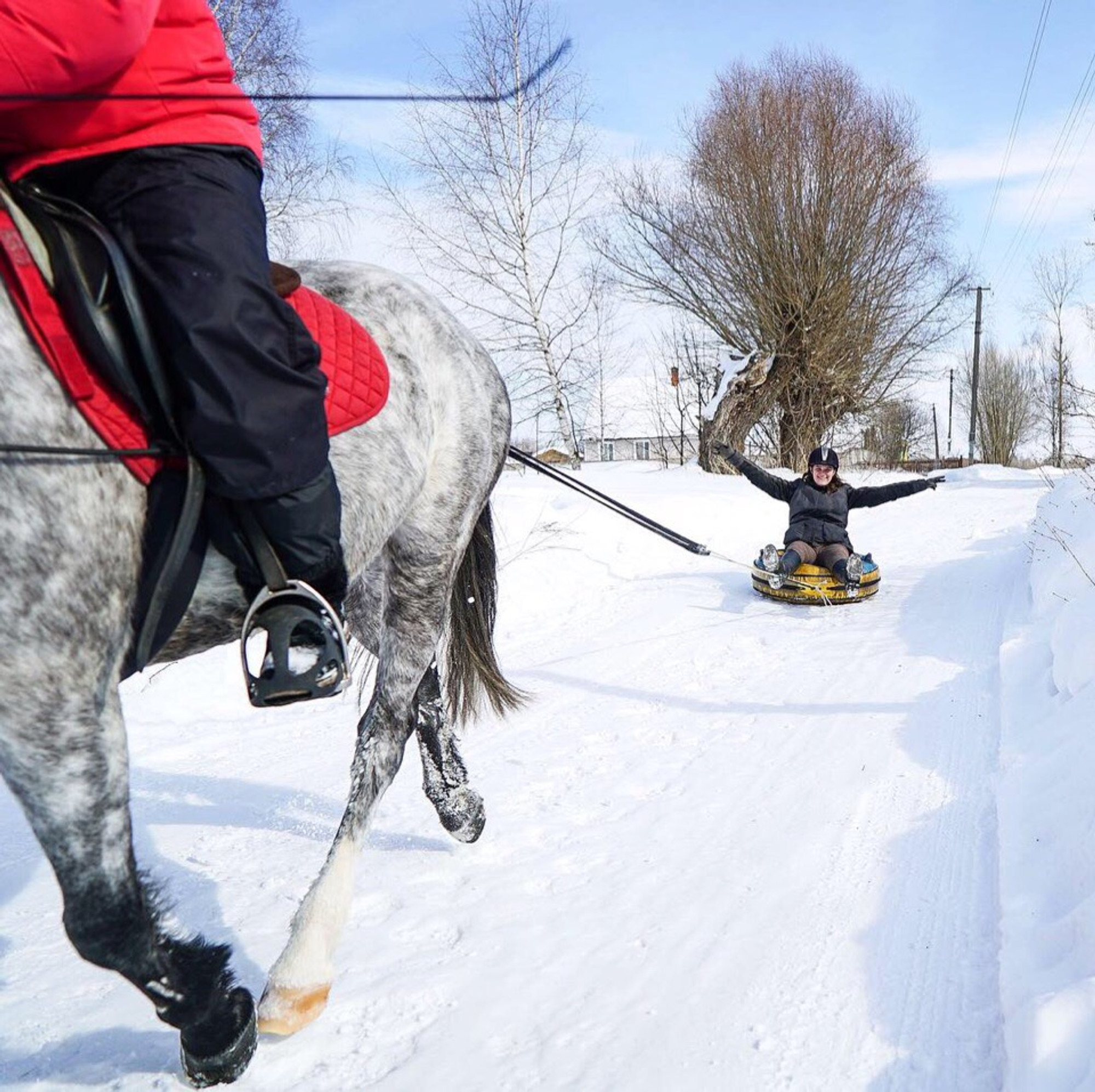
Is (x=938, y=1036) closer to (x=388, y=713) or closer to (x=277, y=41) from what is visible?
(x=388, y=713)

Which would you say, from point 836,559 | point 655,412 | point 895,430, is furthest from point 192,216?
point 895,430

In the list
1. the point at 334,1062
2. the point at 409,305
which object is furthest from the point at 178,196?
the point at 334,1062

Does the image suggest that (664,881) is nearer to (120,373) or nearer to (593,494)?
(593,494)

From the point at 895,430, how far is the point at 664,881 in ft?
143

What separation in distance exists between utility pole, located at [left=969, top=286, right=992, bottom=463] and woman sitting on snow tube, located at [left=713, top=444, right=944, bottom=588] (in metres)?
31.8

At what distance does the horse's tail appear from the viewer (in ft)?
12.1

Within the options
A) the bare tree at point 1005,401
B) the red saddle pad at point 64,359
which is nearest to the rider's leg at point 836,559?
the red saddle pad at point 64,359

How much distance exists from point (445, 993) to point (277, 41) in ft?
45.8

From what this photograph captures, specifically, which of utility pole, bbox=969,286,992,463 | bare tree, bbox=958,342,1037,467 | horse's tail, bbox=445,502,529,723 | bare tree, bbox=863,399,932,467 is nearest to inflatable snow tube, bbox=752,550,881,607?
horse's tail, bbox=445,502,529,723

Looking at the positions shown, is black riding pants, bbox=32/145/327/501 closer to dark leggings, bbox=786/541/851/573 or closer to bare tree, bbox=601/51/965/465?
dark leggings, bbox=786/541/851/573

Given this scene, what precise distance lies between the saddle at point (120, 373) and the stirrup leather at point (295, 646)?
14 centimetres

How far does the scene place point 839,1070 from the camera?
6.61 ft

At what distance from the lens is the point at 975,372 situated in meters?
41.8

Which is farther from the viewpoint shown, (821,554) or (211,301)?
(821,554)
